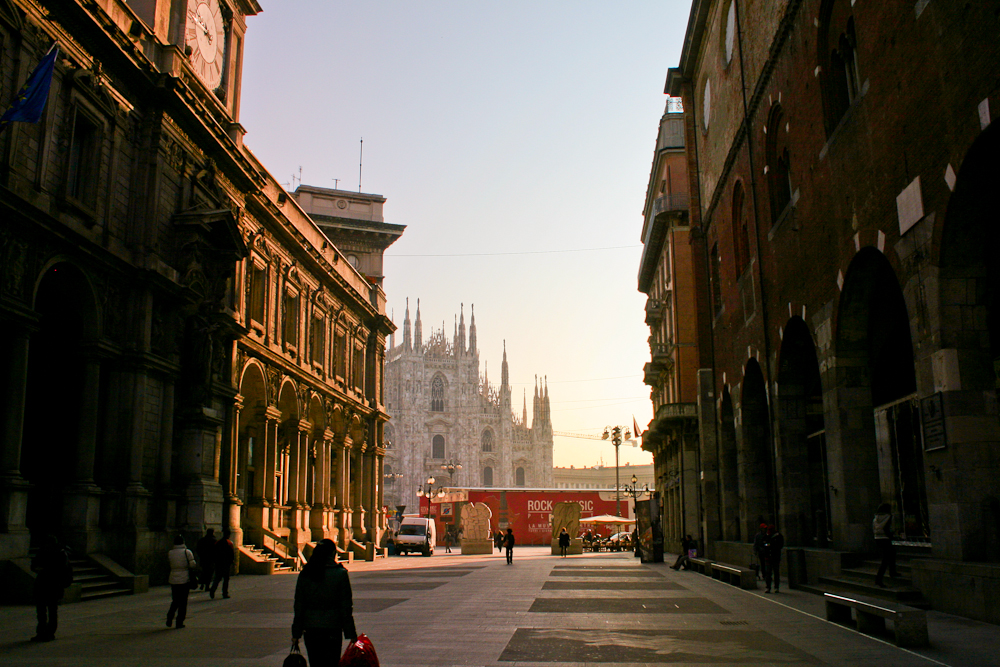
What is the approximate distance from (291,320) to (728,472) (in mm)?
17149

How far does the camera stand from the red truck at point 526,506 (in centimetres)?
7031

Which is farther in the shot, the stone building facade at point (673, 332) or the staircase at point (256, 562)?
the stone building facade at point (673, 332)

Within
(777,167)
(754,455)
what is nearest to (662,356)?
(754,455)

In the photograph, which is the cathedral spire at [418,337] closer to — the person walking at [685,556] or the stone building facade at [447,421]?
the stone building facade at [447,421]

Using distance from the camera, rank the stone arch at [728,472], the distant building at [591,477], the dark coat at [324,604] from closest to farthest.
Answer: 1. the dark coat at [324,604]
2. the stone arch at [728,472]
3. the distant building at [591,477]

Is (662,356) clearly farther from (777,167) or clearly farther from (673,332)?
(777,167)

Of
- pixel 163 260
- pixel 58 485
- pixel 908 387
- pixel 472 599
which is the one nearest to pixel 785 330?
pixel 908 387

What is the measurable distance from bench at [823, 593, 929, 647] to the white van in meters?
37.4

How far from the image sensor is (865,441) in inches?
644

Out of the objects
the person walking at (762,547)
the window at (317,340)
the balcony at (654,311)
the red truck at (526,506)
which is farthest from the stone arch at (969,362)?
the red truck at (526,506)

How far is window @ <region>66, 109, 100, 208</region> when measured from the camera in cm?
1847

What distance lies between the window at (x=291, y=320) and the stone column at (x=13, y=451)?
16.0m

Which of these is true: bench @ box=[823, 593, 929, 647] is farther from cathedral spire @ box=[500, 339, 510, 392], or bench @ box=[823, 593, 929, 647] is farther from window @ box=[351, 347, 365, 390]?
cathedral spire @ box=[500, 339, 510, 392]

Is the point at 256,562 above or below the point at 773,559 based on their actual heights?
below
